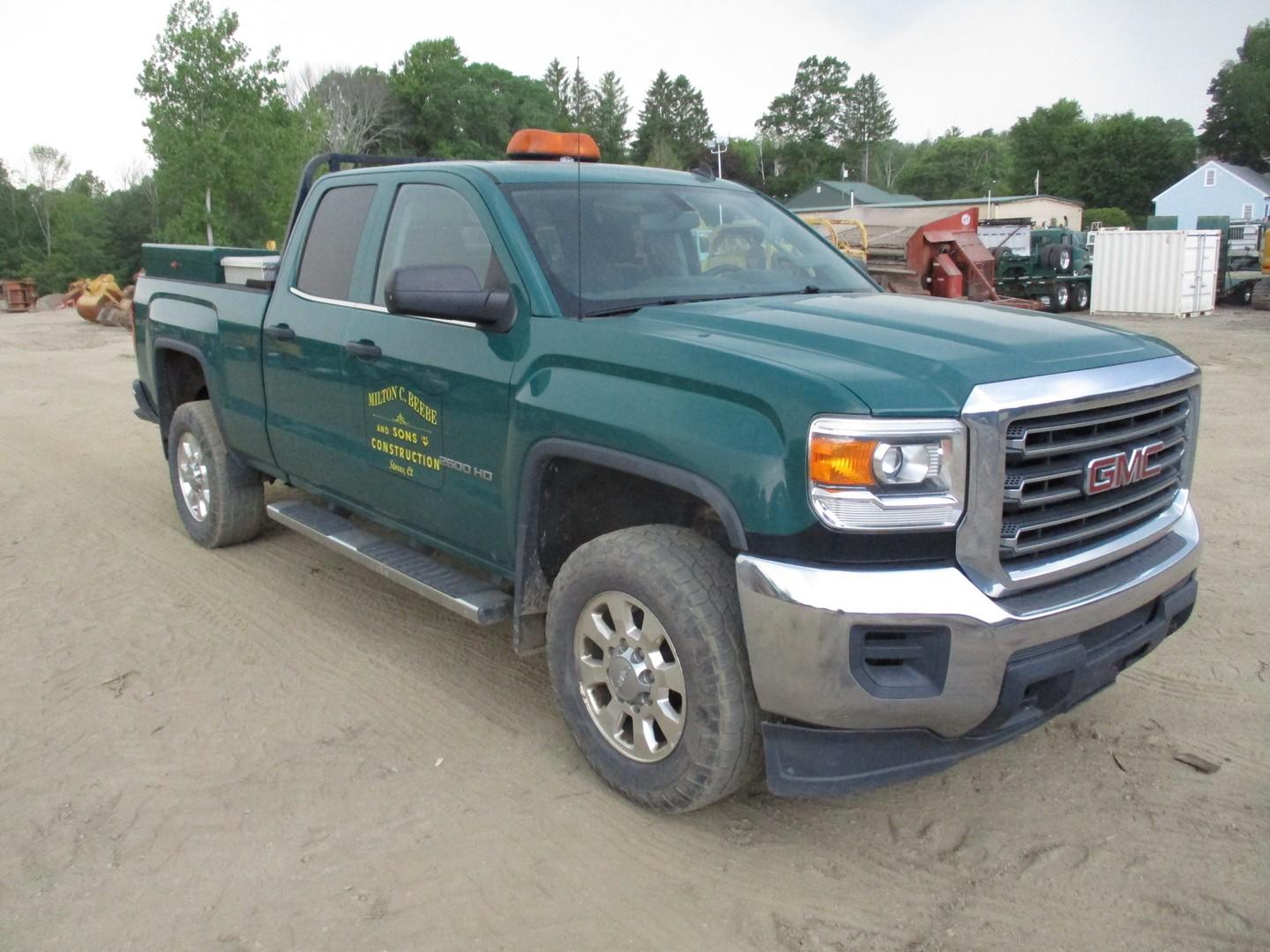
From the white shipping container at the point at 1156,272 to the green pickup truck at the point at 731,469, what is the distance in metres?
20.6

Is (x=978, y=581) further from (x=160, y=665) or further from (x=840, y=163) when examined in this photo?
(x=840, y=163)

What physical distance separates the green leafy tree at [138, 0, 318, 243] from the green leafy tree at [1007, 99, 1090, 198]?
6698 centimetres

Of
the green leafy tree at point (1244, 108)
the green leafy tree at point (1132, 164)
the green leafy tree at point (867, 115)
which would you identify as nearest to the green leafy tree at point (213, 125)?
the green leafy tree at point (1132, 164)

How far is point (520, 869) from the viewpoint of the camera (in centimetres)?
320

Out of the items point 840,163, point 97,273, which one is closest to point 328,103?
point 97,273

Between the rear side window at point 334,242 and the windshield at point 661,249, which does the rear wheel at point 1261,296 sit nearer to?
the windshield at point 661,249

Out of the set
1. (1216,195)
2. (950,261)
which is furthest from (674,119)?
(950,261)

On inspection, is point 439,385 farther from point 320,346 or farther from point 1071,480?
point 1071,480

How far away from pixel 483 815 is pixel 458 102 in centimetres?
6455

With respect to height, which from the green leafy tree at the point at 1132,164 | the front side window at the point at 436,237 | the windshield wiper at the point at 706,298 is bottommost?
the windshield wiper at the point at 706,298

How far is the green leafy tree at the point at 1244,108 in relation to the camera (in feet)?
254

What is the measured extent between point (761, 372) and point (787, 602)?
614 millimetres

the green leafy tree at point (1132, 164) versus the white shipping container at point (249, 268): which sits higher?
the green leafy tree at point (1132, 164)

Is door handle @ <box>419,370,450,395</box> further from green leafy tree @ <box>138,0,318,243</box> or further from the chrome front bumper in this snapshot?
green leafy tree @ <box>138,0,318,243</box>
